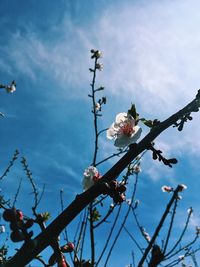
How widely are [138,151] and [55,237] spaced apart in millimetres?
324

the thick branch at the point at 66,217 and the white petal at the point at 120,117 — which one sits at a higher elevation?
the white petal at the point at 120,117

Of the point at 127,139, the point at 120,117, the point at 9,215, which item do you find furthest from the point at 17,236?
the point at 120,117

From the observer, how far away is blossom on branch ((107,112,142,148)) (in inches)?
64.9

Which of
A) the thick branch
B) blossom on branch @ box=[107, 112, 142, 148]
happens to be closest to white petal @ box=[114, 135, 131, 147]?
blossom on branch @ box=[107, 112, 142, 148]

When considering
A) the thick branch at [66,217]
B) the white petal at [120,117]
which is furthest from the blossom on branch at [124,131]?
the thick branch at [66,217]

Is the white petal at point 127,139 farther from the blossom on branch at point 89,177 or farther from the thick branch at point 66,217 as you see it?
the thick branch at point 66,217

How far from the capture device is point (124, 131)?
5.96 ft

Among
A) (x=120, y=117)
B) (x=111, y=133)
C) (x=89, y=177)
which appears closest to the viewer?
(x=89, y=177)

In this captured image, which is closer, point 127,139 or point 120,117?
point 127,139

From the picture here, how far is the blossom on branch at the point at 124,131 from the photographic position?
5.41 feet

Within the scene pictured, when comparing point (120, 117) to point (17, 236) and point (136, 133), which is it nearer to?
point (136, 133)

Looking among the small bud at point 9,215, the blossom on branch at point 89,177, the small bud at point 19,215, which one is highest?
the blossom on branch at point 89,177

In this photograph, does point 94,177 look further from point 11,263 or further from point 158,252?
point 11,263

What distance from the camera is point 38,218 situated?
78cm
